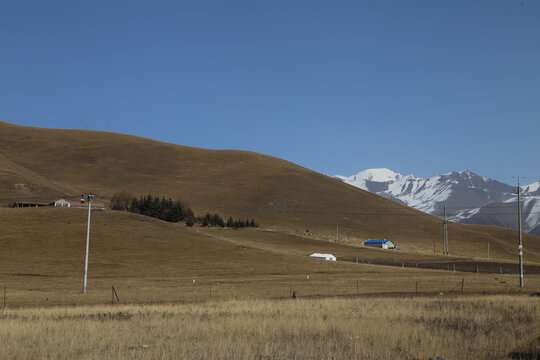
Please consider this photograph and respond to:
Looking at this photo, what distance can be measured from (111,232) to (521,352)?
89980 millimetres

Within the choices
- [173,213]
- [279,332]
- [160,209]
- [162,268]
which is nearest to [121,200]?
[160,209]

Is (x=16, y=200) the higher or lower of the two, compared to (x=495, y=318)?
higher

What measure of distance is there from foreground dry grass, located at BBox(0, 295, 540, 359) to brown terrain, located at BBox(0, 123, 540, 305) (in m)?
14.3

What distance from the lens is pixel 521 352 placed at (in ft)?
53.2

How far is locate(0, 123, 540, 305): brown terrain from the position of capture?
173 feet

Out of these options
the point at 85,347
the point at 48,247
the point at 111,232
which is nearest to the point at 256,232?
the point at 111,232

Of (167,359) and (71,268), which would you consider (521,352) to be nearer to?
(167,359)

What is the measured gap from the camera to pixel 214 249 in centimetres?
9350

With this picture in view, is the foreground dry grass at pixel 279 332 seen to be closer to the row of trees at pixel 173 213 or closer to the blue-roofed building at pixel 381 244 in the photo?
the row of trees at pixel 173 213

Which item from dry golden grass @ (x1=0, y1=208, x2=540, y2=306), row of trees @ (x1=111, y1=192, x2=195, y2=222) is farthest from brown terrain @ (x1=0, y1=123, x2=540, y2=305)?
row of trees @ (x1=111, y1=192, x2=195, y2=222)

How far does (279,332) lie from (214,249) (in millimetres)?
73163

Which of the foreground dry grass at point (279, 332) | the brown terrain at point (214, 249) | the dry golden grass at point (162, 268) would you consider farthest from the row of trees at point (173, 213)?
the foreground dry grass at point (279, 332)

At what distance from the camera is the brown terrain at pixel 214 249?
173 feet

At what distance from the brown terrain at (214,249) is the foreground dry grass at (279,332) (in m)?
14.3
